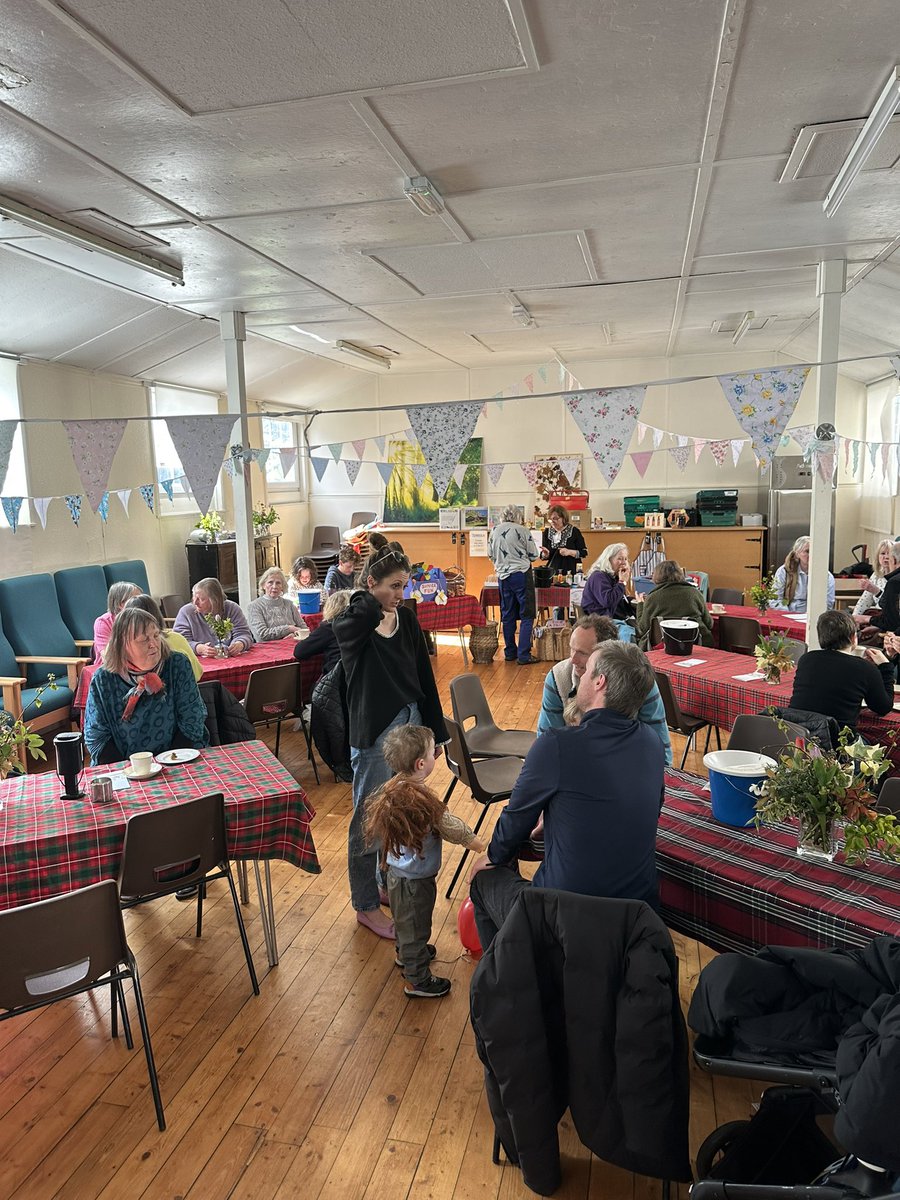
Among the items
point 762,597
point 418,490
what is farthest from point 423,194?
point 418,490

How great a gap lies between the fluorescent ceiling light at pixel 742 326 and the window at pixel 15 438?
659 cm

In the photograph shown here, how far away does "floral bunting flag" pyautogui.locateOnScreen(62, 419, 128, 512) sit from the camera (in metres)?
5.19

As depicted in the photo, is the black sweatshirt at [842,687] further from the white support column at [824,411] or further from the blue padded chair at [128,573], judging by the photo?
the blue padded chair at [128,573]

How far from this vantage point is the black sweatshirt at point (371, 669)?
337 centimetres

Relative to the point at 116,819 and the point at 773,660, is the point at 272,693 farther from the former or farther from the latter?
the point at 773,660

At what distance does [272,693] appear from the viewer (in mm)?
4930

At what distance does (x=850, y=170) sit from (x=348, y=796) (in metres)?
4.23

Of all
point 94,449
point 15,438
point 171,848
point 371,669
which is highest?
point 15,438

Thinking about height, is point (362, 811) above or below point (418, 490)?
below

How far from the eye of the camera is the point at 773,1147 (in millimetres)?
2045

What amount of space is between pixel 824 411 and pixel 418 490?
731cm

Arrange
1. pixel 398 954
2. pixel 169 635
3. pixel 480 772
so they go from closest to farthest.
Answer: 1. pixel 398 954
2. pixel 480 772
3. pixel 169 635

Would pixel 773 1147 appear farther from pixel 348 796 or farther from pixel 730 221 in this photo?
pixel 730 221

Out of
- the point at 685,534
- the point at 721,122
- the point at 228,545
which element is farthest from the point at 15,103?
the point at 685,534
